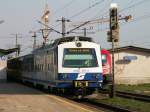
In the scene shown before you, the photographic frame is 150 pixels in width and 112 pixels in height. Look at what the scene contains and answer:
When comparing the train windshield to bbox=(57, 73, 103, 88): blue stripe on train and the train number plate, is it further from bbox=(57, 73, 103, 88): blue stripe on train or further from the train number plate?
the train number plate

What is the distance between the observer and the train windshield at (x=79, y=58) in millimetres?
27047

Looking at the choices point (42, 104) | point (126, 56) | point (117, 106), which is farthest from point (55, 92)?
point (126, 56)

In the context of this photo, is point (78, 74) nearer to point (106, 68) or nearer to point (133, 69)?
point (106, 68)

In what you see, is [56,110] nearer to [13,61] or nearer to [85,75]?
[85,75]

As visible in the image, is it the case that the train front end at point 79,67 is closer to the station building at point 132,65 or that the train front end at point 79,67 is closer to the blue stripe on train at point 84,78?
the blue stripe on train at point 84,78

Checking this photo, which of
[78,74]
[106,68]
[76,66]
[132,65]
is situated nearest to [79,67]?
[76,66]

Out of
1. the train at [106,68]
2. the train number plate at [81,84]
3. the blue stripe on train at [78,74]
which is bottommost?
the train number plate at [81,84]

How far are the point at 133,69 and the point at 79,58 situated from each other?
26.1 meters

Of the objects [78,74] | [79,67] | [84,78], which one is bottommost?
[84,78]

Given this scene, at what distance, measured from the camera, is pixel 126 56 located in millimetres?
51781

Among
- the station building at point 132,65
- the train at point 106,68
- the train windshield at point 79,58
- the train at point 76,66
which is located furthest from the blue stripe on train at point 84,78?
the station building at point 132,65

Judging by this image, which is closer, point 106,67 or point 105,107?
point 105,107

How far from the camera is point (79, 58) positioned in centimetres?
2719

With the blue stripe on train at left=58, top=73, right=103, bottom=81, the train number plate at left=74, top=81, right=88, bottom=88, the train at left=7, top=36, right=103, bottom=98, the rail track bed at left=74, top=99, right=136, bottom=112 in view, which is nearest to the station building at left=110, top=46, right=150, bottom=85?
the train at left=7, top=36, right=103, bottom=98
